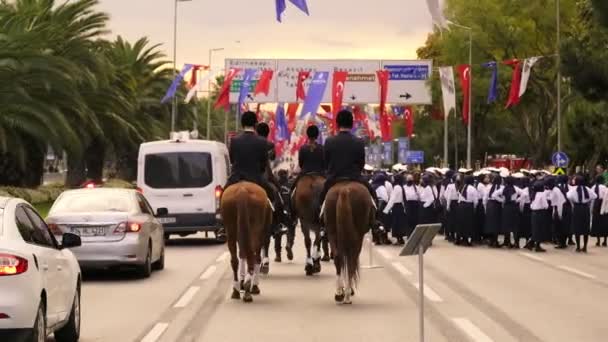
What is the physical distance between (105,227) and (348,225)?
5.01 metres

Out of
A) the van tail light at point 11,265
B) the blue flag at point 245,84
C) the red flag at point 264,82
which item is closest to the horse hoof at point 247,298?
the van tail light at point 11,265

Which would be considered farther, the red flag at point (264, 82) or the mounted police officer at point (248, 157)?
the red flag at point (264, 82)

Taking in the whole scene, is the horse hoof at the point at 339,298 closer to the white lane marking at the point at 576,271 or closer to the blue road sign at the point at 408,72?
the white lane marking at the point at 576,271

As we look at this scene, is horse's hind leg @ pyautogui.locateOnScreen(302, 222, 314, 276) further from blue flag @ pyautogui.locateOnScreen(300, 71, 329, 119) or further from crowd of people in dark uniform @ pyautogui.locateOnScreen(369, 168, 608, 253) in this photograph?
blue flag @ pyautogui.locateOnScreen(300, 71, 329, 119)

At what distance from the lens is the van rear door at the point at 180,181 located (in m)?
30.3

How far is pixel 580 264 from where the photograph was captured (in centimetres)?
2514

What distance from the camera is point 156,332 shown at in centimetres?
1358

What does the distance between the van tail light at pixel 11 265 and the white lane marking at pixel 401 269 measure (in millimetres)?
12020

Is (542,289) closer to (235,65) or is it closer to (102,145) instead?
(102,145)

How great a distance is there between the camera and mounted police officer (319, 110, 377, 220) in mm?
16812

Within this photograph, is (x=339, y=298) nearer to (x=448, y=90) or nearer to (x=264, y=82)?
(x=448, y=90)

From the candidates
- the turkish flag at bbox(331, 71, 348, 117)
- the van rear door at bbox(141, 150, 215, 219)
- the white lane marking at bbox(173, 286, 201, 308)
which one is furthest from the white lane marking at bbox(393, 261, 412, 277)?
the turkish flag at bbox(331, 71, 348, 117)

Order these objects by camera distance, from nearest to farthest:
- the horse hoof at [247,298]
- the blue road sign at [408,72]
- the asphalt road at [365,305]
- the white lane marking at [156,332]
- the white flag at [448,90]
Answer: the white lane marking at [156,332]
the asphalt road at [365,305]
the horse hoof at [247,298]
the white flag at [448,90]
the blue road sign at [408,72]

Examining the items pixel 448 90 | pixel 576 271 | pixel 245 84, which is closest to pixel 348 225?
pixel 576 271
